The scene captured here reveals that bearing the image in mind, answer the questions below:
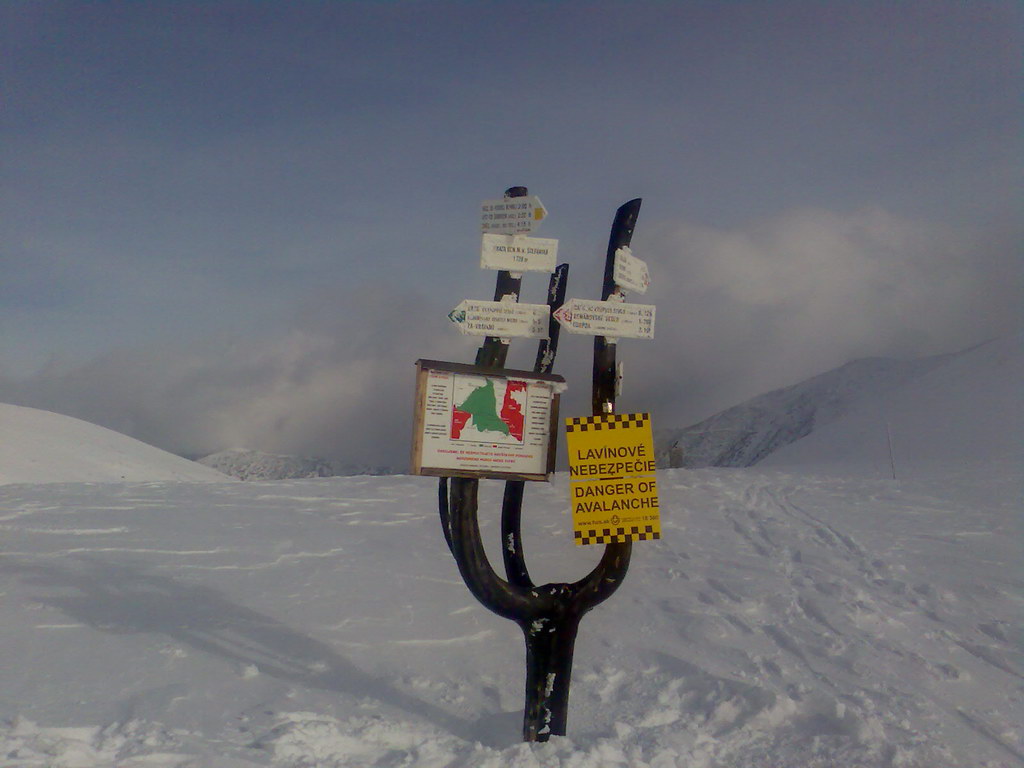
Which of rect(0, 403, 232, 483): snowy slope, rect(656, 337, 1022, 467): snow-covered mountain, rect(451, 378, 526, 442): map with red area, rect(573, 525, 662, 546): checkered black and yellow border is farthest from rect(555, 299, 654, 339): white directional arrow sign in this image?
rect(656, 337, 1022, 467): snow-covered mountain

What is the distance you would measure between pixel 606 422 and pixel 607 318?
2.24 feet

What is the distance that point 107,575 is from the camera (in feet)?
24.4

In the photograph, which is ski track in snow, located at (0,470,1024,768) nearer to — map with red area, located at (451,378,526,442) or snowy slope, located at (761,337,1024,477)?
map with red area, located at (451,378,526,442)

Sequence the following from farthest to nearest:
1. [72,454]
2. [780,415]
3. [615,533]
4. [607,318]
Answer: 1. [780,415]
2. [72,454]
3. [607,318]
4. [615,533]

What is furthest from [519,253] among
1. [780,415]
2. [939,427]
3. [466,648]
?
[780,415]

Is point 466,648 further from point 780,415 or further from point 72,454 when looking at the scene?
point 780,415

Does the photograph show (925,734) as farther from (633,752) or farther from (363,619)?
(363,619)

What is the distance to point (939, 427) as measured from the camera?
2933cm

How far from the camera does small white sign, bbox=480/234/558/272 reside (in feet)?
15.6

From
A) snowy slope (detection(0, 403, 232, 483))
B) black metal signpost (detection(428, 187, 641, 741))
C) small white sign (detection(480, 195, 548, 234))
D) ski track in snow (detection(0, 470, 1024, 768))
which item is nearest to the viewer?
ski track in snow (detection(0, 470, 1024, 768))

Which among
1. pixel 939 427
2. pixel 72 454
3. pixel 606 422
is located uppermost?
pixel 939 427

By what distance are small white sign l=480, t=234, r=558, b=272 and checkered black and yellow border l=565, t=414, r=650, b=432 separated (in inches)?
39.2

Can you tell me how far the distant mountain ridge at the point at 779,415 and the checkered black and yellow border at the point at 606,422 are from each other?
13056 centimetres

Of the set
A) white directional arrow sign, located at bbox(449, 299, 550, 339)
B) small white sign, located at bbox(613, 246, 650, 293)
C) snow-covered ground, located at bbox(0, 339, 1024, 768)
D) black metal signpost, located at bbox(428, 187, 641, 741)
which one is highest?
small white sign, located at bbox(613, 246, 650, 293)
